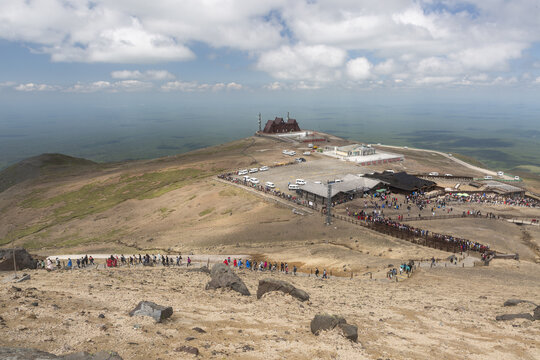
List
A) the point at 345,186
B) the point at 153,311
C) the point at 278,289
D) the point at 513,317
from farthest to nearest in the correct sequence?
1. the point at 345,186
2. the point at 278,289
3. the point at 513,317
4. the point at 153,311

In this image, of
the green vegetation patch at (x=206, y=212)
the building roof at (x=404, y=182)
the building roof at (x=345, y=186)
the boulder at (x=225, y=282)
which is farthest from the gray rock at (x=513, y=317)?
the green vegetation patch at (x=206, y=212)

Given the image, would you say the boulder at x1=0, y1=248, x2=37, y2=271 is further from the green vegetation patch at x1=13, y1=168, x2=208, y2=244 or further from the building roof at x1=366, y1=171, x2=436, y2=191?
the building roof at x1=366, y1=171, x2=436, y2=191

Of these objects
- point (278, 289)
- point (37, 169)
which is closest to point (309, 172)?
point (278, 289)

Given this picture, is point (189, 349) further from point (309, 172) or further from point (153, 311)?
point (309, 172)

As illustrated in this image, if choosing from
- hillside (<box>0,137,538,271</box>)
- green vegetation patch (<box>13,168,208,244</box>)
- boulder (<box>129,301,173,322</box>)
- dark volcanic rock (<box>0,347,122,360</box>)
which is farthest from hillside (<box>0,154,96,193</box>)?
dark volcanic rock (<box>0,347,122,360</box>)

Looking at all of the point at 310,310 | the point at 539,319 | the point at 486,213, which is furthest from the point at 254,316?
the point at 486,213

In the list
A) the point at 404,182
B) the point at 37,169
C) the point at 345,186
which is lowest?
the point at 37,169

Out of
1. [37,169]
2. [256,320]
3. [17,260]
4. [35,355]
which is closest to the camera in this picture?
[35,355]
